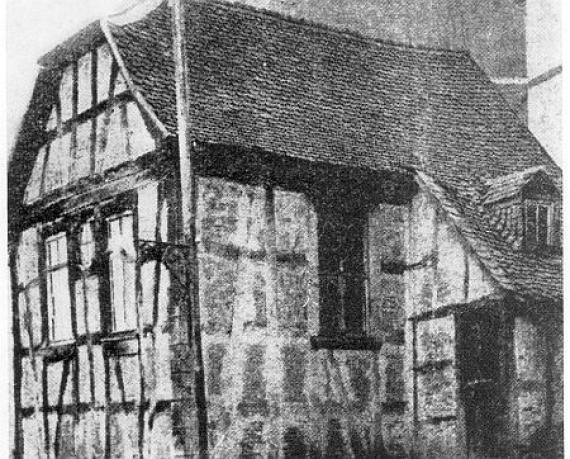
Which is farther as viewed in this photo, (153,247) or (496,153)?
(496,153)

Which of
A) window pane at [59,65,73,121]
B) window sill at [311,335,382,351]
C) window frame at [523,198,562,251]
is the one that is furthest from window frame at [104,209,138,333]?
window frame at [523,198,562,251]

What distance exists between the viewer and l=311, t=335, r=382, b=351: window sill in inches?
241

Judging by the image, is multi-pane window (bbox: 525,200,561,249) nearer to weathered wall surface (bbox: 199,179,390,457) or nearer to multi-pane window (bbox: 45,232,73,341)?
weathered wall surface (bbox: 199,179,390,457)

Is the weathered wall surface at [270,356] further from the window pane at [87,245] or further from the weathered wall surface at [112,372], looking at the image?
the window pane at [87,245]

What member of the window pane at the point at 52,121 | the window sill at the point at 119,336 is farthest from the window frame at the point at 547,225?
the window pane at the point at 52,121

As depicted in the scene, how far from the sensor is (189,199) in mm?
5820

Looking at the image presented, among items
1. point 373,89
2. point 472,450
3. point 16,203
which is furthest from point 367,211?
point 16,203

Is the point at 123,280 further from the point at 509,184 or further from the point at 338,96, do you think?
the point at 509,184

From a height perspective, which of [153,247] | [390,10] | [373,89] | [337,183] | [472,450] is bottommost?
[472,450]

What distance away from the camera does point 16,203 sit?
5617 millimetres

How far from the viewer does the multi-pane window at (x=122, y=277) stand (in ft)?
18.7

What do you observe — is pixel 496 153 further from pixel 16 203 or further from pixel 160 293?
pixel 16 203

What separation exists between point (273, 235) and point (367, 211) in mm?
617

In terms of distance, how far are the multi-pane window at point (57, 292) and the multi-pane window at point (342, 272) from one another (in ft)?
4.91
